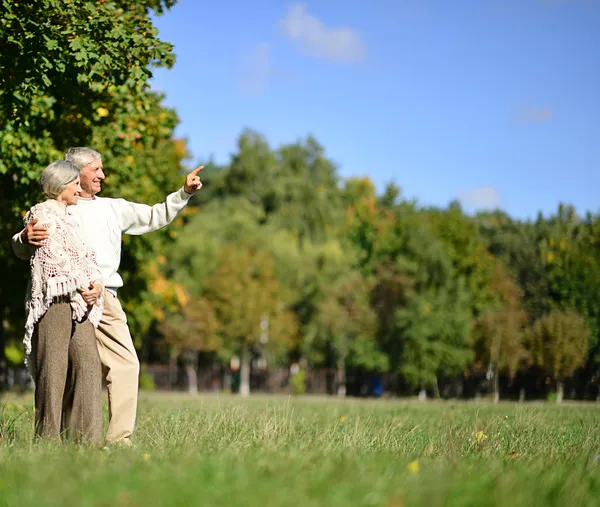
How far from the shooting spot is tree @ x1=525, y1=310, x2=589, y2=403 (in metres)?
29.2

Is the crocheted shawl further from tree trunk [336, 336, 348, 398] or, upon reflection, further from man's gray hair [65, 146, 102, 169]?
tree trunk [336, 336, 348, 398]

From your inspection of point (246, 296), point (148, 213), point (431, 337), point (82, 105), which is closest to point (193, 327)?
point (246, 296)

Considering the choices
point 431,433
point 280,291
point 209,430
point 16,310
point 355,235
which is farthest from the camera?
point 355,235

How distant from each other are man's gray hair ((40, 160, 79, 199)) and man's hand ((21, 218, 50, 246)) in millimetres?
256

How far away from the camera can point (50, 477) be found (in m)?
3.70

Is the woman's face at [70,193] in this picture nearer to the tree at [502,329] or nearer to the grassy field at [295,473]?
the grassy field at [295,473]

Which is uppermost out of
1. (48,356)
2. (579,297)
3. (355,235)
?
(355,235)

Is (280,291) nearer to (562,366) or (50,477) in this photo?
(562,366)

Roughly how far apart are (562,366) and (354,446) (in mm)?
25351

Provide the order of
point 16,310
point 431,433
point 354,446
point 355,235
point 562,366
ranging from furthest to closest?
point 355,235
point 562,366
point 16,310
point 431,433
point 354,446

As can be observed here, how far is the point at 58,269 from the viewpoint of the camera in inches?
232

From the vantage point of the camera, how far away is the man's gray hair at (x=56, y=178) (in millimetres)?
6047

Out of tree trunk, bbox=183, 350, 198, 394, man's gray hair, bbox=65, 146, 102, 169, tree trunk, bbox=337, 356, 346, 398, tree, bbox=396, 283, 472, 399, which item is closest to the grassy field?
man's gray hair, bbox=65, 146, 102, 169

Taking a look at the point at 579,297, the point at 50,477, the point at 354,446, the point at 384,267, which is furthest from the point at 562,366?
the point at 50,477
